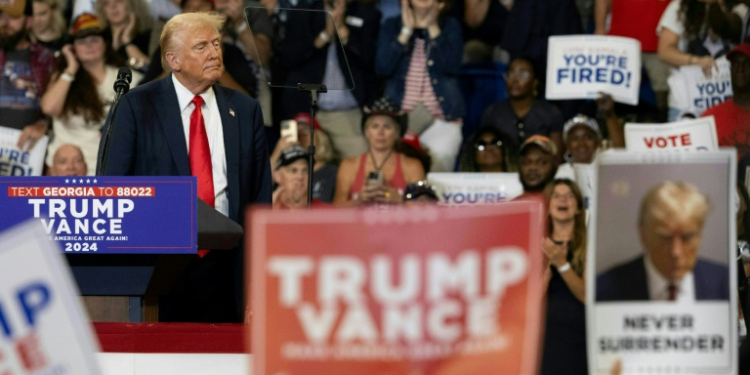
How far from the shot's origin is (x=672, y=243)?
2.90m

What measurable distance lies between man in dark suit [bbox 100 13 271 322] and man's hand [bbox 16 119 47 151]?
3.63 m

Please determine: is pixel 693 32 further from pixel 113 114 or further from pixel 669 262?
pixel 669 262

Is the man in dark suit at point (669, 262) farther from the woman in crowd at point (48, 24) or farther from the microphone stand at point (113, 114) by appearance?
the woman in crowd at point (48, 24)

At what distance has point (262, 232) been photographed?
7.07 feet

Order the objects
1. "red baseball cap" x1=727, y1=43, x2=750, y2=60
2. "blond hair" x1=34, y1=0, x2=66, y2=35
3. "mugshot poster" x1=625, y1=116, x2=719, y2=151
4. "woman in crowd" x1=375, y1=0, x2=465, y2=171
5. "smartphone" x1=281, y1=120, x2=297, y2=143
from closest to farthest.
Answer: "mugshot poster" x1=625, y1=116, x2=719, y2=151 → "smartphone" x1=281, y1=120, x2=297, y2=143 → "red baseball cap" x1=727, y1=43, x2=750, y2=60 → "woman in crowd" x1=375, y1=0, x2=465, y2=171 → "blond hair" x1=34, y1=0, x2=66, y2=35

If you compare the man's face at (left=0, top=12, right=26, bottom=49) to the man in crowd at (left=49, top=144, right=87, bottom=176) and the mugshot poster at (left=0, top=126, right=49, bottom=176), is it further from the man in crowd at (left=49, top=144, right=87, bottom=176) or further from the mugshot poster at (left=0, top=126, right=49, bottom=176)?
the man in crowd at (left=49, top=144, right=87, bottom=176)

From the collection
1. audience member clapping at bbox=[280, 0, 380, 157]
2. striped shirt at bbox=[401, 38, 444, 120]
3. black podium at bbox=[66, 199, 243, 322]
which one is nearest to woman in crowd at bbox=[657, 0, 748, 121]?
striped shirt at bbox=[401, 38, 444, 120]

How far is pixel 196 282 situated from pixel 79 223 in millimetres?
588

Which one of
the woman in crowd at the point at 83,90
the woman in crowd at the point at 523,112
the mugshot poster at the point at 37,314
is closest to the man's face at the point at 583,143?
the woman in crowd at the point at 523,112

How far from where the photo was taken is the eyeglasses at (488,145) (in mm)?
7729

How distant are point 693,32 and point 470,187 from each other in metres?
1.83

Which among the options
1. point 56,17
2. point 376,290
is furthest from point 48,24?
point 376,290

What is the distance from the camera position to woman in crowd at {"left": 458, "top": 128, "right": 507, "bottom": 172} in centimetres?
770

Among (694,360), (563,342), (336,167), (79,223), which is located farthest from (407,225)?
(336,167)
